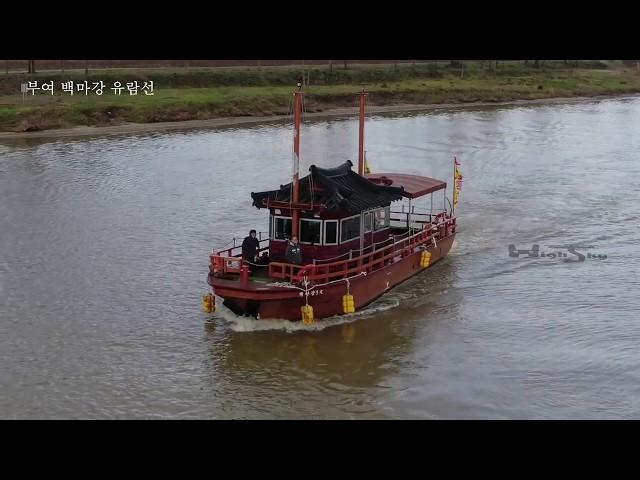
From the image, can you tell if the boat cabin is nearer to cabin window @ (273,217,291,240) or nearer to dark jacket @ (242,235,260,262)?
cabin window @ (273,217,291,240)

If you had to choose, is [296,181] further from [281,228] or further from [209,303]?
[209,303]

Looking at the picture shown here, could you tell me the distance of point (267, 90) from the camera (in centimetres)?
6800

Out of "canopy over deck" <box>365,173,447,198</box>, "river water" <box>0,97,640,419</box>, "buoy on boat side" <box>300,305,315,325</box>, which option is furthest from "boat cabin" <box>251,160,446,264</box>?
"canopy over deck" <box>365,173,447,198</box>

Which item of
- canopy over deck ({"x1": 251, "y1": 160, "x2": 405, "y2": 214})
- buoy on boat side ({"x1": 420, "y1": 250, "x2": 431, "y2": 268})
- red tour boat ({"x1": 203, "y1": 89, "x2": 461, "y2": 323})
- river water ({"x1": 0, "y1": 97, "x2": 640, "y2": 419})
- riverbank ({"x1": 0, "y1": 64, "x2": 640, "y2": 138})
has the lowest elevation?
river water ({"x1": 0, "y1": 97, "x2": 640, "y2": 419})

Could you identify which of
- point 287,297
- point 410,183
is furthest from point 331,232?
point 410,183

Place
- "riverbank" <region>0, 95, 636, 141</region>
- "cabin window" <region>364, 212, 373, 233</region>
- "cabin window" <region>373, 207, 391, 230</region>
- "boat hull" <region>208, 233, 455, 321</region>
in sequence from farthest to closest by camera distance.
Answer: "riverbank" <region>0, 95, 636, 141</region>
"cabin window" <region>373, 207, 391, 230</region>
"cabin window" <region>364, 212, 373, 233</region>
"boat hull" <region>208, 233, 455, 321</region>

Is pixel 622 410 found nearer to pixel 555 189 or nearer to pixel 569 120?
pixel 555 189

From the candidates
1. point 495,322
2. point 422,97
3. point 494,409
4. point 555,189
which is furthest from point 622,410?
point 422,97

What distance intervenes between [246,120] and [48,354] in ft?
147

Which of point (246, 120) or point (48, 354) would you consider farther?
point (246, 120)

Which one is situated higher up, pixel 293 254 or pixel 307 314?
pixel 293 254

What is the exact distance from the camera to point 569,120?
224 feet

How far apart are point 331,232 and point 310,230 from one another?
1.85ft

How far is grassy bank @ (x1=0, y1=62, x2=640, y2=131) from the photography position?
55.5 metres
